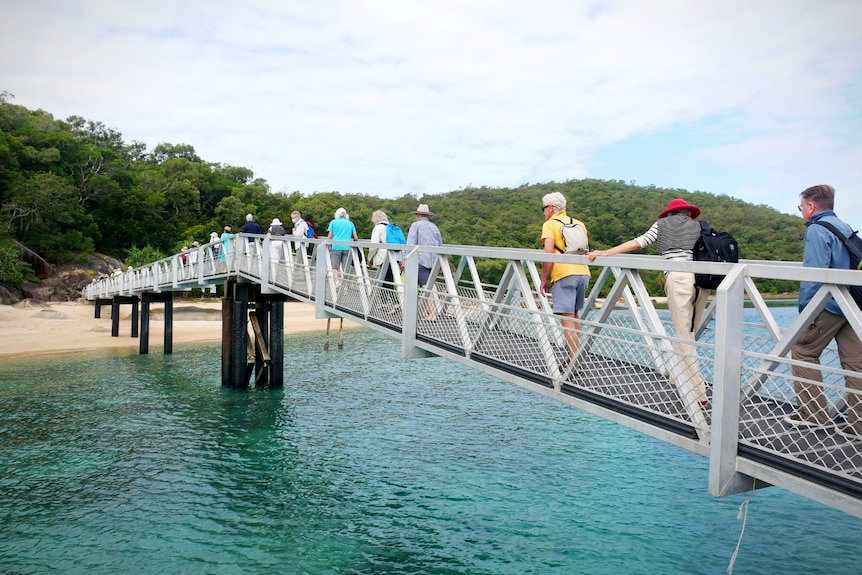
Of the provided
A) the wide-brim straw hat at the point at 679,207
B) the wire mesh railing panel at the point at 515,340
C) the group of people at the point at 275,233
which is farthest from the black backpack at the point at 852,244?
the group of people at the point at 275,233

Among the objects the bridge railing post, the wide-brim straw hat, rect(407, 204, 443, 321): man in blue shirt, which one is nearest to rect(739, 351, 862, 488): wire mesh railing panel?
the bridge railing post

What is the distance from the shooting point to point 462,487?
433 inches

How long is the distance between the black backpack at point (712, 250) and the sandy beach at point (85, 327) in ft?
91.8

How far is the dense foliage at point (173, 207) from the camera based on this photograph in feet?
169

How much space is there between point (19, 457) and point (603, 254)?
478 inches

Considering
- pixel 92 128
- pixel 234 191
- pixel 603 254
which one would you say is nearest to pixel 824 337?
pixel 603 254

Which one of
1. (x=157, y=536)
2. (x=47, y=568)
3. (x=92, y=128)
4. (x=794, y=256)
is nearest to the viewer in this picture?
(x=47, y=568)

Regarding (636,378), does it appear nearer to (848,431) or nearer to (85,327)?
(848,431)

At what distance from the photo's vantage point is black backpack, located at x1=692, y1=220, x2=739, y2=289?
16.8ft

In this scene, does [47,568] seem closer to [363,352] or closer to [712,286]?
[712,286]

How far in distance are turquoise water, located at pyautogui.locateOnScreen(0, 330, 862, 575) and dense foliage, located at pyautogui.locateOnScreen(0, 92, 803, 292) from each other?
108 ft

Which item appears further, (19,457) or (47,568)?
(19,457)

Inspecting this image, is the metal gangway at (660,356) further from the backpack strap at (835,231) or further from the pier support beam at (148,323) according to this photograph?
the pier support beam at (148,323)

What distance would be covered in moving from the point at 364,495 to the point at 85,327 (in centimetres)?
3098
